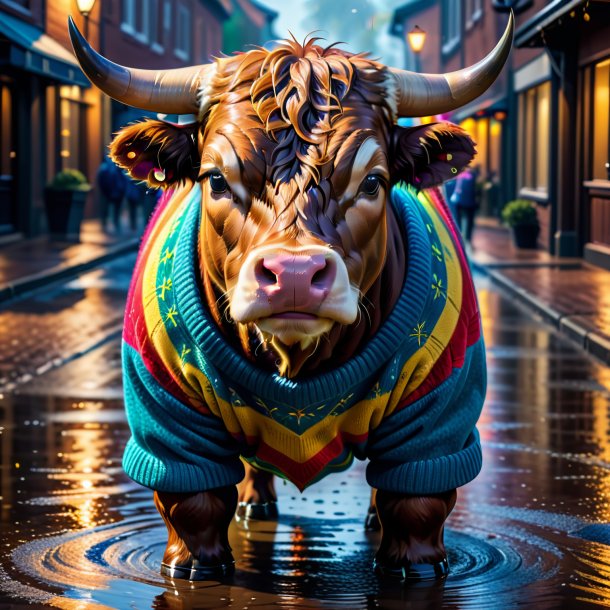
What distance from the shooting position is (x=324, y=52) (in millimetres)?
4691

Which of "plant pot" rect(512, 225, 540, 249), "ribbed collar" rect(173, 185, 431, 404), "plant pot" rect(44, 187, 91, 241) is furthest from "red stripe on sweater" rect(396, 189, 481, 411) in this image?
"plant pot" rect(44, 187, 91, 241)


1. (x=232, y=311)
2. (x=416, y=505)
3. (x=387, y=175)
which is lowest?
(x=416, y=505)

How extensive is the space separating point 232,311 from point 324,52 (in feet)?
3.34

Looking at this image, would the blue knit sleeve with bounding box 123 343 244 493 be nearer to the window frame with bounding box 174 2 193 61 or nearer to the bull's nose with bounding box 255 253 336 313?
the bull's nose with bounding box 255 253 336 313

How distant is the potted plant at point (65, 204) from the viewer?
90.2 ft

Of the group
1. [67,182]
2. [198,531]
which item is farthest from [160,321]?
[67,182]

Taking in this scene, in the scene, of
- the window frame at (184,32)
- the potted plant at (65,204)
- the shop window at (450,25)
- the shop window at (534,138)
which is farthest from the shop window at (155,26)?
the potted plant at (65,204)

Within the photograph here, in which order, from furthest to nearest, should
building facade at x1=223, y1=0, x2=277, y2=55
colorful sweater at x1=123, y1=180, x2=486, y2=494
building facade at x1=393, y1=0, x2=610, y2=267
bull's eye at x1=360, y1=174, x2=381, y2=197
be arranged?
building facade at x1=223, y1=0, x2=277, y2=55
building facade at x1=393, y1=0, x2=610, y2=267
colorful sweater at x1=123, y1=180, x2=486, y2=494
bull's eye at x1=360, y1=174, x2=381, y2=197

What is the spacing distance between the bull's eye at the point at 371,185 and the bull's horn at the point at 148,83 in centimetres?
66

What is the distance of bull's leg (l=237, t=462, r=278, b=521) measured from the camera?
6262 millimetres

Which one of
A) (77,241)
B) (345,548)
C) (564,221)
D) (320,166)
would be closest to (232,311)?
(320,166)

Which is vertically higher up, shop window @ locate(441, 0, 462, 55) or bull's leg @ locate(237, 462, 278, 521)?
shop window @ locate(441, 0, 462, 55)

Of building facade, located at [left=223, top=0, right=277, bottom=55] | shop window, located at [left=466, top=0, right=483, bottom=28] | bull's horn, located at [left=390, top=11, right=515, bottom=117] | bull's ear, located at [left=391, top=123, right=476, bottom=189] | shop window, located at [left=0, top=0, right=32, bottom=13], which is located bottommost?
bull's ear, located at [left=391, top=123, right=476, bottom=189]

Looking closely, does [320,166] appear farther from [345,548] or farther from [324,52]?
[345,548]
